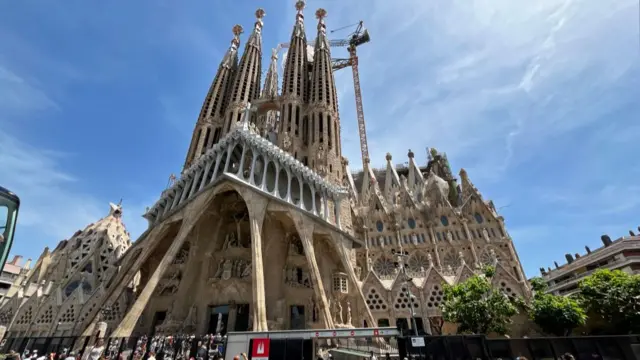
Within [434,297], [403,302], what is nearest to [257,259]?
[403,302]

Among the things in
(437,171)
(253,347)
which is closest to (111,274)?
(253,347)

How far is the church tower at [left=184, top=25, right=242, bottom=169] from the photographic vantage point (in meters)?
36.0

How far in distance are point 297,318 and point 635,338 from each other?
18.3 m

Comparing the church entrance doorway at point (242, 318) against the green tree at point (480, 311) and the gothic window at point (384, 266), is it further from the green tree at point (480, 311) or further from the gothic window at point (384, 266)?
the green tree at point (480, 311)

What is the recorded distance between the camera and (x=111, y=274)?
1048 inches

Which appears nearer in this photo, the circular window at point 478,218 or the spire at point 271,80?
the circular window at point 478,218

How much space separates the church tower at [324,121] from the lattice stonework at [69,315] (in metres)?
24.5

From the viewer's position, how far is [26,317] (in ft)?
80.8

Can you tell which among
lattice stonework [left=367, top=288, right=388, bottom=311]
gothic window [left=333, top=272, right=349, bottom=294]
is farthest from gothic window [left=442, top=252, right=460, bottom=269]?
gothic window [left=333, top=272, right=349, bottom=294]

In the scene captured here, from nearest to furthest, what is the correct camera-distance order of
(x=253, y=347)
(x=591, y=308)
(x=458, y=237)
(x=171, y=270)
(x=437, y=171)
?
(x=253, y=347)
(x=591, y=308)
(x=171, y=270)
(x=458, y=237)
(x=437, y=171)

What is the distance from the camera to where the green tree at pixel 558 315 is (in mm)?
15258

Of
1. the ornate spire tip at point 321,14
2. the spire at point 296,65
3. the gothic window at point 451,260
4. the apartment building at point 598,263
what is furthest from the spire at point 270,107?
the apartment building at point 598,263

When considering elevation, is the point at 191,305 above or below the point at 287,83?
below

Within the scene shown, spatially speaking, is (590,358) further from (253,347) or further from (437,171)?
(437,171)
